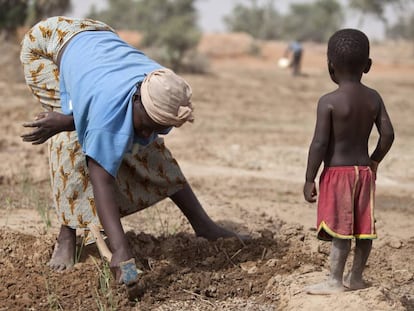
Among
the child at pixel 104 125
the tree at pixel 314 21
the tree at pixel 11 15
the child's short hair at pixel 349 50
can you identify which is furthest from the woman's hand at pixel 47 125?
the tree at pixel 314 21

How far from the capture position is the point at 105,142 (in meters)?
2.90

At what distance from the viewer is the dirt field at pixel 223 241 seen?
122 inches

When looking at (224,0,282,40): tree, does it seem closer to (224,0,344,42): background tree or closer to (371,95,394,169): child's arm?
(224,0,344,42): background tree

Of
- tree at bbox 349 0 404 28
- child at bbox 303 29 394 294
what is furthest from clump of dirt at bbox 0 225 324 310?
tree at bbox 349 0 404 28

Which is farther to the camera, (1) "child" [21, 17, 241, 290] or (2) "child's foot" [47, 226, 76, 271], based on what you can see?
(2) "child's foot" [47, 226, 76, 271]

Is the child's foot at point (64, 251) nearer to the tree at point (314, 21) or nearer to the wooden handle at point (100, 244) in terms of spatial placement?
the wooden handle at point (100, 244)

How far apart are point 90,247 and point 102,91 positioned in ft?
3.51

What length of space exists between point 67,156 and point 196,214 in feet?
2.63

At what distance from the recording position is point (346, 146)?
2795 millimetres

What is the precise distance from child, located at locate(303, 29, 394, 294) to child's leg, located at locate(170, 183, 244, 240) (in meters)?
0.96

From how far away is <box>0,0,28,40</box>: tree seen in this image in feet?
57.8

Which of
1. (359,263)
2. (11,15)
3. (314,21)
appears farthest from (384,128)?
(314,21)

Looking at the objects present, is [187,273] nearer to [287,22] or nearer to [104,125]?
[104,125]

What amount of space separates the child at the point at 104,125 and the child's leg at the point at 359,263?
915mm
